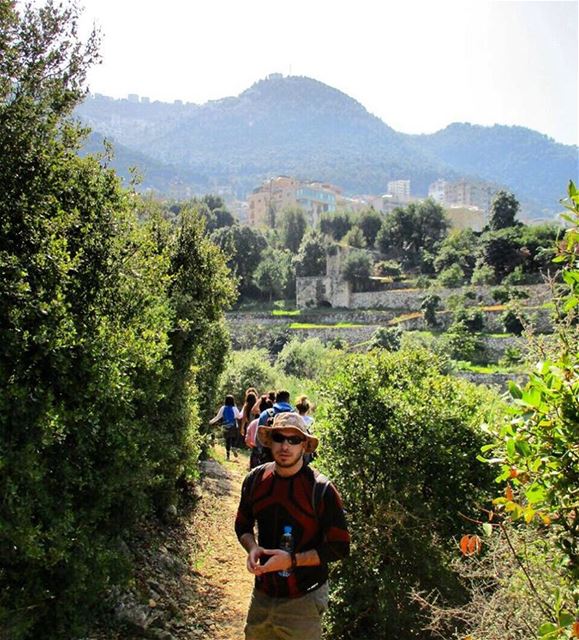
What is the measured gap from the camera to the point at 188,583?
6.14 m

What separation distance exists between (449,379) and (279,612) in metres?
3.90

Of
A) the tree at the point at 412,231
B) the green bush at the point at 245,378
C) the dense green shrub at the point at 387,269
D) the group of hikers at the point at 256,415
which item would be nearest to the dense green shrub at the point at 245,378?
the green bush at the point at 245,378

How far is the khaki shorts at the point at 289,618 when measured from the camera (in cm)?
312

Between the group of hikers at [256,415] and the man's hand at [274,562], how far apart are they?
67.1 inches

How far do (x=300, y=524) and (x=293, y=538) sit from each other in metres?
0.08

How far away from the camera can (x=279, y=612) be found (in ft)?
10.4

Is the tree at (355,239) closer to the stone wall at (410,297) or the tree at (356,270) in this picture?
the tree at (356,270)

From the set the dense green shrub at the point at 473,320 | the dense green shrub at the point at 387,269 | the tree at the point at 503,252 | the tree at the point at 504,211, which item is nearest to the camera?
the dense green shrub at the point at 473,320

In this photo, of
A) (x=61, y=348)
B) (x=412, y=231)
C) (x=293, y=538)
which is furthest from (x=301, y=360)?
(x=412, y=231)

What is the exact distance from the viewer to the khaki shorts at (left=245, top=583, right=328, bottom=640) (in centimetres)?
312

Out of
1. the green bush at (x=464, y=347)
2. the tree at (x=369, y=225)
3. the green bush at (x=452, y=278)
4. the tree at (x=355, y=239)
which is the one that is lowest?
the green bush at (x=464, y=347)

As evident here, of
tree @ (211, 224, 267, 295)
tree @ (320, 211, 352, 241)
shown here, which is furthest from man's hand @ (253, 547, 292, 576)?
tree @ (320, 211, 352, 241)

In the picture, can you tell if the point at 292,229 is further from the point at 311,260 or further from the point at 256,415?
the point at 256,415

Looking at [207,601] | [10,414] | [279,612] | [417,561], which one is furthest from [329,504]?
[207,601]
